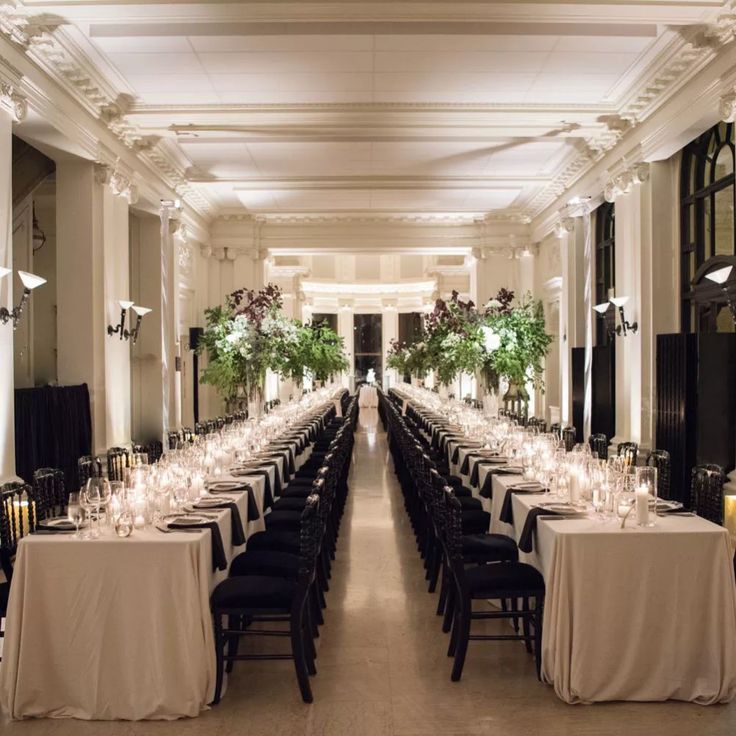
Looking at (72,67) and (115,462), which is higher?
(72,67)

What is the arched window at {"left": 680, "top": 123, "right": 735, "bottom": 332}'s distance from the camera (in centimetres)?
803

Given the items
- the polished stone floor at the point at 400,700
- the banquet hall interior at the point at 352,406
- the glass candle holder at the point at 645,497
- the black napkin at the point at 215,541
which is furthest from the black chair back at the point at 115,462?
the glass candle holder at the point at 645,497

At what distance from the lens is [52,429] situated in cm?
805

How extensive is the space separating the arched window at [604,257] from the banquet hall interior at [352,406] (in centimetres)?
8

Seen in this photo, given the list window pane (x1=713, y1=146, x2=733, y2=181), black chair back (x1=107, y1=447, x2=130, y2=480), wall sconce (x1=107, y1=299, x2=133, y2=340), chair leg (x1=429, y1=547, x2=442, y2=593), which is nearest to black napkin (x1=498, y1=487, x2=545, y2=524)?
chair leg (x1=429, y1=547, x2=442, y2=593)


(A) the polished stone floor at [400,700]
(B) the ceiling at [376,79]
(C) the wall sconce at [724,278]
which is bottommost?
(A) the polished stone floor at [400,700]

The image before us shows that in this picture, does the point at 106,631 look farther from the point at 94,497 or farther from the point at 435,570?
the point at 435,570

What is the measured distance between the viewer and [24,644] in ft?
12.2

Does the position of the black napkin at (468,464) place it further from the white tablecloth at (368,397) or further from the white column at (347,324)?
Answer: the white column at (347,324)

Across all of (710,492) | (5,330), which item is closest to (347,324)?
(5,330)

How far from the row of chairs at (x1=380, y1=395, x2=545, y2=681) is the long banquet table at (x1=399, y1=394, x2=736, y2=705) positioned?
35cm

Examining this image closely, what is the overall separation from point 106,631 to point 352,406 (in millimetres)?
8061

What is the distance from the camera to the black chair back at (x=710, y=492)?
5156 mm

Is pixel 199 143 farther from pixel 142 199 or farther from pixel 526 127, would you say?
Answer: pixel 526 127
